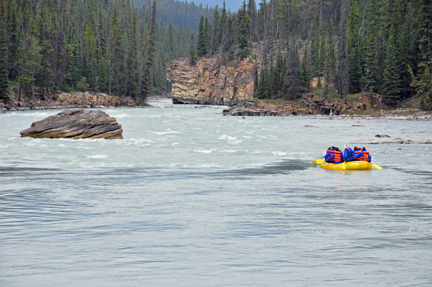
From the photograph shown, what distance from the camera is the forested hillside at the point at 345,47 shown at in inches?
2756

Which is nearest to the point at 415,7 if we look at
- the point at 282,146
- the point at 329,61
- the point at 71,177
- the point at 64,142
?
the point at 329,61

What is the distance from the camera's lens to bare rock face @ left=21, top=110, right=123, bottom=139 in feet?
92.6

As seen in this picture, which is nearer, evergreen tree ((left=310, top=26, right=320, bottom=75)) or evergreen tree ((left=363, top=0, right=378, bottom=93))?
evergreen tree ((left=363, top=0, right=378, bottom=93))

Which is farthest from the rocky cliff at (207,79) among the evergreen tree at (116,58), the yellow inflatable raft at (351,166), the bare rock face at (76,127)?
the yellow inflatable raft at (351,166)

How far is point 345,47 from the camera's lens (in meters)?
83.4

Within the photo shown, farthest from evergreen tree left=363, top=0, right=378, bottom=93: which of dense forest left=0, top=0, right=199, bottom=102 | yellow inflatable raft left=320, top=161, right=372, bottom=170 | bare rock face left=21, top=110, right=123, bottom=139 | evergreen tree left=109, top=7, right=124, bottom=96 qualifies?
yellow inflatable raft left=320, top=161, right=372, bottom=170

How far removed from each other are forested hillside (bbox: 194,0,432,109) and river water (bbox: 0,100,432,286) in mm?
56840

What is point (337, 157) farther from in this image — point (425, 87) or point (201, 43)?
point (201, 43)

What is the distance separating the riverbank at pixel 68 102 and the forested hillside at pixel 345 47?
109 ft

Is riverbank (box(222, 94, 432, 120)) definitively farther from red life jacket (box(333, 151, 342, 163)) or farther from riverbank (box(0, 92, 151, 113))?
red life jacket (box(333, 151, 342, 163))

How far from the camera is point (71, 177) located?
1475 centimetres

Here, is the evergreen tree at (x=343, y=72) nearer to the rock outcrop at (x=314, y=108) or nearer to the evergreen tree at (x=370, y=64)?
the rock outcrop at (x=314, y=108)

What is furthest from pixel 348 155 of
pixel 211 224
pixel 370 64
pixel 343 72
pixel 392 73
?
pixel 343 72

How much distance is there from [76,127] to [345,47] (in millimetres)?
68304
